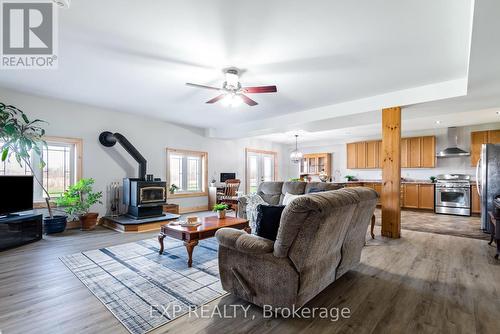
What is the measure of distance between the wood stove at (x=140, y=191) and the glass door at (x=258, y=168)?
13.3 ft

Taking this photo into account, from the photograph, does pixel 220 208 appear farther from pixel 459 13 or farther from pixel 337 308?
pixel 459 13

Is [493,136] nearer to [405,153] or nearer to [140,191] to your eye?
[405,153]

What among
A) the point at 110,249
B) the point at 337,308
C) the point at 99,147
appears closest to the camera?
the point at 337,308

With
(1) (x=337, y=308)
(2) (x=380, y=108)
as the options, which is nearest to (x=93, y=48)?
(1) (x=337, y=308)

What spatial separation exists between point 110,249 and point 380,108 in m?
5.04

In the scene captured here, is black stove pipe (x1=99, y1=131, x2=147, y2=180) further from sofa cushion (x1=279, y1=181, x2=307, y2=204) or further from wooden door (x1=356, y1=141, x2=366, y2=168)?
wooden door (x1=356, y1=141, x2=366, y2=168)

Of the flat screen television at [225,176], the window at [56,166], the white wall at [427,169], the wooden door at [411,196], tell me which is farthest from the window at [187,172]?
the wooden door at [411,196]

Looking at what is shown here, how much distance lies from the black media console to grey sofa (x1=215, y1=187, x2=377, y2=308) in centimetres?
360

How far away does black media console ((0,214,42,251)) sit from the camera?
140 inches

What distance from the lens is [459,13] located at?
213cm

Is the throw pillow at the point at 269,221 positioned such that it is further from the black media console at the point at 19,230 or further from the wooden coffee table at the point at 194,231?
the black media console at the point at 19,230

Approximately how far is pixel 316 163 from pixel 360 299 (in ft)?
26.3

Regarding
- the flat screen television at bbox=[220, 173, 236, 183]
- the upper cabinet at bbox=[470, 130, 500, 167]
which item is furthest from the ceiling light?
the upper cabinet at bbox=[470, 130, 500, 167]

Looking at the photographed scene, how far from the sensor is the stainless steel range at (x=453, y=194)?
629 cm
